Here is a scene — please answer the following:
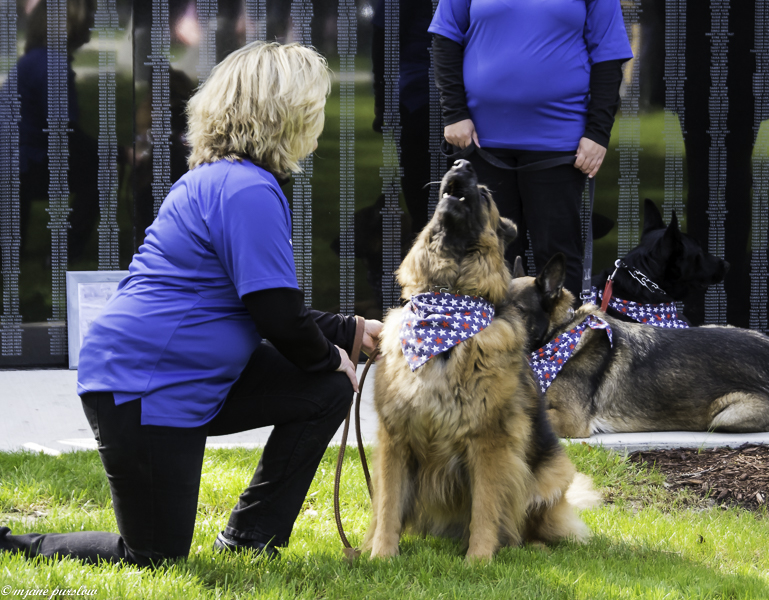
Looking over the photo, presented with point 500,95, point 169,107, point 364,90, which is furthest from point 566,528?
point 169,107

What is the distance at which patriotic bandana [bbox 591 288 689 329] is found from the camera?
15.9 ft

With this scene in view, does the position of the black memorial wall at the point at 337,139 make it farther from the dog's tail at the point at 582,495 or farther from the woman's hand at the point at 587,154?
the dog's tail at the point at 582,495

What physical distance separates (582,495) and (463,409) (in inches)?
38.5

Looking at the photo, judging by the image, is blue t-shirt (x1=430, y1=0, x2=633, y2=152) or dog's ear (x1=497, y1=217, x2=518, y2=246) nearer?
dog's ear (x1=497, y1=217, x2=518, y2=246)

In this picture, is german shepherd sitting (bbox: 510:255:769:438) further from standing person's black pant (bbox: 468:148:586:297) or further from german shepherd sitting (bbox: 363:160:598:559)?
german shepherd sitting (bbox: 363:160:598:559)

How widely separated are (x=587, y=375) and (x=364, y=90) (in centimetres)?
275

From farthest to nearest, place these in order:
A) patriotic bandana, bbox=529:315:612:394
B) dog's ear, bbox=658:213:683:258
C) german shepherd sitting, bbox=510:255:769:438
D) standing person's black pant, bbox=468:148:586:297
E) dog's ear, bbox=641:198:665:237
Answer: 1. dog's ear, bbox=641:198:665:237
2. dog's ear, bbox=658:213:683:258
3. standing person's black pant, bbox=468:148:586:297
4. german shepherd sitting, bbox=510:255:769:438
5. patriotic bandana, bbox=529:315:612:394

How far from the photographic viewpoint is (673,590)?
8.00 ft

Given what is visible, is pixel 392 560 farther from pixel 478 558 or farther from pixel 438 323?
pixel 438 323

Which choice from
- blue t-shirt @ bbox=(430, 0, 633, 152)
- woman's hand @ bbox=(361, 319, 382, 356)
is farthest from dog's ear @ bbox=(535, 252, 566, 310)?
blue t-shirt @ bbox=(430, 0, 633, 152)

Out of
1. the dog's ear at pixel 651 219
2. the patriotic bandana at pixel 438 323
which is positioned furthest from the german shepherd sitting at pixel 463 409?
the dog's ear at pixel 651 219

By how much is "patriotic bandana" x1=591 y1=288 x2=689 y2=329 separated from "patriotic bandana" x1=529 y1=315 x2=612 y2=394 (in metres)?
0.66

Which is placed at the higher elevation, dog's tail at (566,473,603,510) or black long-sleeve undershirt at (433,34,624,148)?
black long-sleeve undershirt at (433,34,624,148)

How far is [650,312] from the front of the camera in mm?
4848
